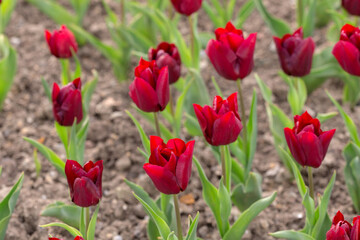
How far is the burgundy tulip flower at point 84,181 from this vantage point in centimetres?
183

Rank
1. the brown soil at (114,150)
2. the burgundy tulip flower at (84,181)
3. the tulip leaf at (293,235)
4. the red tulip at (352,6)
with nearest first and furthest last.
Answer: the burgundy tulip flower at (84,181)
the tulip leaf at (293,235)
the brown soil at (114,150)
the red tulip at (352,6)

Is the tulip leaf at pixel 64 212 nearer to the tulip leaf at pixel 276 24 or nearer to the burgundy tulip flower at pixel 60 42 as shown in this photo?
the burgundy tulip flower at pixel 60 42

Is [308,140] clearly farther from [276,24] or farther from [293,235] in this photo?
[276,24]

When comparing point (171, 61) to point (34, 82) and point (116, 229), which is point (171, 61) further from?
point (34, 82)

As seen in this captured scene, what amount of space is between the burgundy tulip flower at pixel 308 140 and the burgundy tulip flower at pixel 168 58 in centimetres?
54

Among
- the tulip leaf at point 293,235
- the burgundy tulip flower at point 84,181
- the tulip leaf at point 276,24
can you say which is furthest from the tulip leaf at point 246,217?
the tulip leaf at point 276,24

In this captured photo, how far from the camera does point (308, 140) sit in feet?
6.05

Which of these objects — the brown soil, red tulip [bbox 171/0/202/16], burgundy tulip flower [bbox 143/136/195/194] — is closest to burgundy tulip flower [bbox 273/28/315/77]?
red tulip [bbox 171/0/202/16]

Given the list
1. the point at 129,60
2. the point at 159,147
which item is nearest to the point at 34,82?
the point at 129,60

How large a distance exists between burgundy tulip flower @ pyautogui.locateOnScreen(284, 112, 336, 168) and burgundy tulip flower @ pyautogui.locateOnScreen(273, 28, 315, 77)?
15.5 inches

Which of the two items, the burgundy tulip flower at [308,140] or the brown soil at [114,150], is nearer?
Result: the burgundy tulip flower at [308,140]

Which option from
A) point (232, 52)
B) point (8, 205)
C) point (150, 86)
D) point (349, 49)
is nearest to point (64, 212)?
point (8, 205)

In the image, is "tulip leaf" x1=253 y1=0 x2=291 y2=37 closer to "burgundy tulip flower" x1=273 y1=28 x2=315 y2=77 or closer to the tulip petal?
"burgundy tulip flower" x1=273 y1=28 x2=315 y2=77

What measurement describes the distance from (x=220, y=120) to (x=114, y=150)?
41.8 inches
